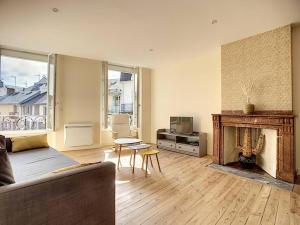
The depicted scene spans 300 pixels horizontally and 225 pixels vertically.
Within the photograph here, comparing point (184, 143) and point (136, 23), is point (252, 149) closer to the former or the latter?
point (184, 143)

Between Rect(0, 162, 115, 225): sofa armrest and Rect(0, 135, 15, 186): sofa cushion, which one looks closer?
Rect(0, 162, 115, 225): sofa armrest

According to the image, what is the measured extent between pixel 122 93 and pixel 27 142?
3538 millimetres

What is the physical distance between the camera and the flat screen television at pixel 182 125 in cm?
446

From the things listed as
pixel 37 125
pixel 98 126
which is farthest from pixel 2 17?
pixel 98 126

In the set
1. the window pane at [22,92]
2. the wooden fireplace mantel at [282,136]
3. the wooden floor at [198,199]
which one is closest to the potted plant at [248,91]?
the wooden fireplace mantel at [282,136]

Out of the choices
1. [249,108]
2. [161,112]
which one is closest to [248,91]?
[249,108]

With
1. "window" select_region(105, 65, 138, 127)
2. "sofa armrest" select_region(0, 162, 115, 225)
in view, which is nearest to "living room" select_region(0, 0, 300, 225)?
"sofa armrest" select_region(0, 162, 115, 225)

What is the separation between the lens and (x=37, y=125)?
443 centimetres

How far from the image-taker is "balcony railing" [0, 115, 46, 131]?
13.2ft

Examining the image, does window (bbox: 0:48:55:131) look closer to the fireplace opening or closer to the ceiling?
the ceiling

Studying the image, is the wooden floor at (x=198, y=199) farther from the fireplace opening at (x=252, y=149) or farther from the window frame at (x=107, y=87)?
the window frame at (x=107, y=87)

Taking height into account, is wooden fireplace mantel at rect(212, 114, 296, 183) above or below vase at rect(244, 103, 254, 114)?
below

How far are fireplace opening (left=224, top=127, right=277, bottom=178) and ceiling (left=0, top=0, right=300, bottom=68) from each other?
1823 millimetres

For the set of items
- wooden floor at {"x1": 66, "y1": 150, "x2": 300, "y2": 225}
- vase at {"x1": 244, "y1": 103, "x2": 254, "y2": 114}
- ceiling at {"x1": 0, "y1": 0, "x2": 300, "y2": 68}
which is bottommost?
wooden floor at {"x1": 66, "y1": 150, "x2": 300, "y2": 225}
